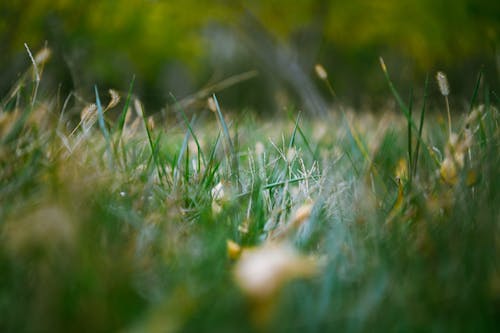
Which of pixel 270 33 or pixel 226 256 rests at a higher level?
pixel 226 256

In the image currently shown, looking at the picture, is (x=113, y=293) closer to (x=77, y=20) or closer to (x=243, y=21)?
(x=77, y=20)

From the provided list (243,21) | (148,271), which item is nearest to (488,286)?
(148,271)

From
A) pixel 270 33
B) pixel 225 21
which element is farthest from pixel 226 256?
pixel 270 33

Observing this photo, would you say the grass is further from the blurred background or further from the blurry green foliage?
the blurry green foliage

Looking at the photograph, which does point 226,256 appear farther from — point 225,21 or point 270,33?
point 270,33

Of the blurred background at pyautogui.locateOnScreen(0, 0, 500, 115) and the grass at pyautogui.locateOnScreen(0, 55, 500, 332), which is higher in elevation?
the grass at pyautogui.locateOnScreen(0, 55, 500, 332)

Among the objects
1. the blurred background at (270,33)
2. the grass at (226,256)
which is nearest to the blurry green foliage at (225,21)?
the blurred background at (270,33)

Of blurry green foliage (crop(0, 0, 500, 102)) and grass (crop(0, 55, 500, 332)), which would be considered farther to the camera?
blurry green foliage (crop(0, 0, 500, 102))

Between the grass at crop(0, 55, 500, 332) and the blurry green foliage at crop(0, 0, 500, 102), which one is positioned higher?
the grass at crop(0, 55, 500, 332)

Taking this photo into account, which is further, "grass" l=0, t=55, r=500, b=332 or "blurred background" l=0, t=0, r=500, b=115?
"blurred background" l=0, t=0, r=500, b=115

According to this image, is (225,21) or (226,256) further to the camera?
(225,21)

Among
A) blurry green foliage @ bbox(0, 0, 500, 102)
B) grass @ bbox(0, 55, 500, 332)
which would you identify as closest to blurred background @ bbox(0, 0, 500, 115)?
blurry green foliage @ bbox(0, 0, 500, 102)
